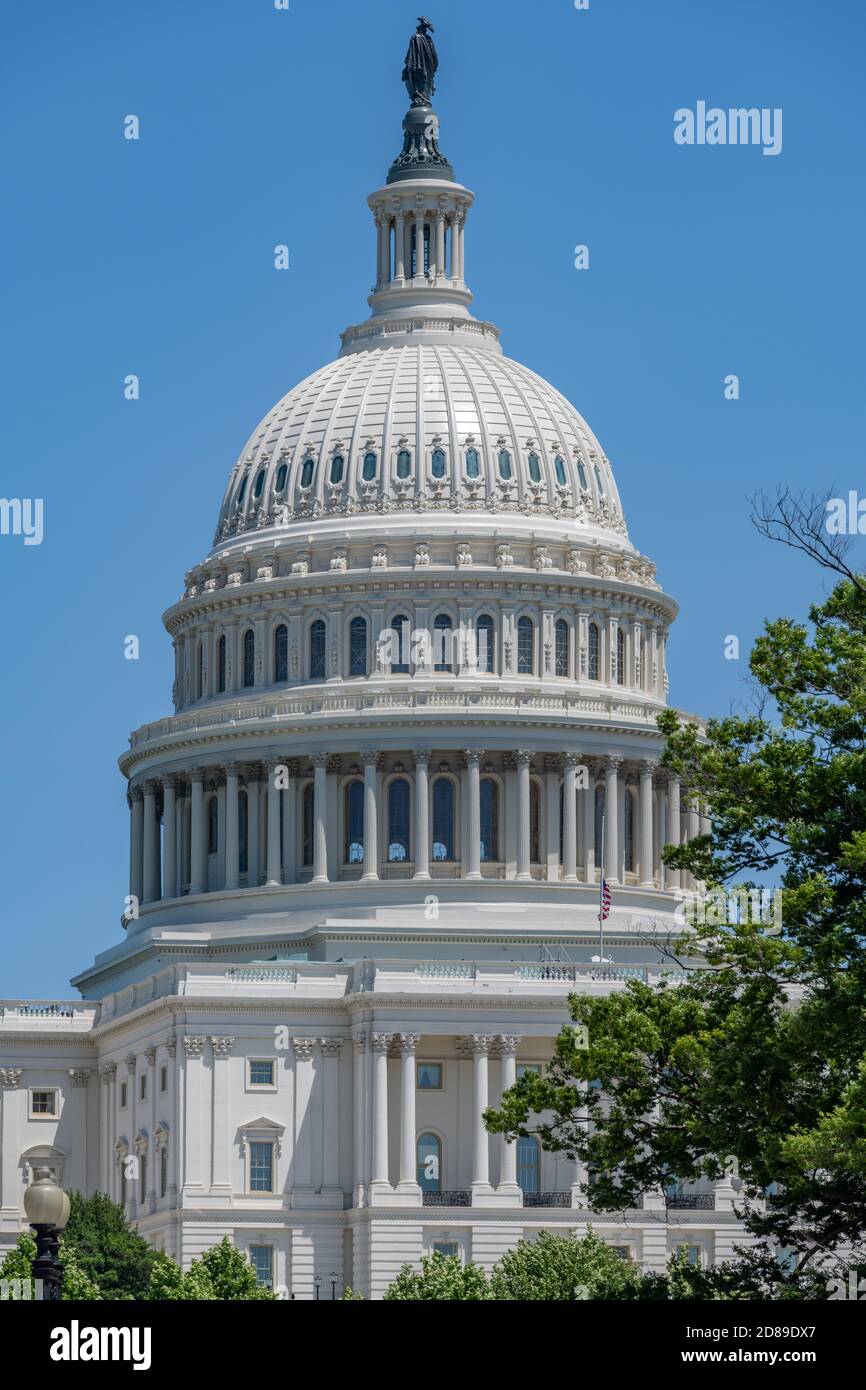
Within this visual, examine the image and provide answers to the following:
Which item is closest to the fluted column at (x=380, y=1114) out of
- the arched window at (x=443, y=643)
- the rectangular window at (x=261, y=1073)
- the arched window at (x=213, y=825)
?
the rectangular window at (x=261, y=1073)

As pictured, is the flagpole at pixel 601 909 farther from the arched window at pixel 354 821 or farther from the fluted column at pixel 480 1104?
the arched window at pixel 354 821

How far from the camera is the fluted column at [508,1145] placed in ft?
462

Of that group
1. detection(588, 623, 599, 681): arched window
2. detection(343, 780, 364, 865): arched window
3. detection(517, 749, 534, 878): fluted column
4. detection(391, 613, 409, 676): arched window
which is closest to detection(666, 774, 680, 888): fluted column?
detection(588, 623, 599, 681): arched window

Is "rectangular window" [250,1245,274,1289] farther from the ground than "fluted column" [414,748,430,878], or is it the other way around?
"fluted column" [414,748,430,878]

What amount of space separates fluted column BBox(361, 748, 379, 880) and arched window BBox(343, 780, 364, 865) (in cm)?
215

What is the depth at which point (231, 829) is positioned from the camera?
166125 millimetres

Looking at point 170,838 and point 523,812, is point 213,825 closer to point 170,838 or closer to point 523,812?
point 170,838

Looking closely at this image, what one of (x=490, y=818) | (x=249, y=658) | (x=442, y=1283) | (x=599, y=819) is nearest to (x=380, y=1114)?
(x=490, y=818)

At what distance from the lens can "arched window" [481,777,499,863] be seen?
164 metres

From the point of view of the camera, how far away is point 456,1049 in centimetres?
14425

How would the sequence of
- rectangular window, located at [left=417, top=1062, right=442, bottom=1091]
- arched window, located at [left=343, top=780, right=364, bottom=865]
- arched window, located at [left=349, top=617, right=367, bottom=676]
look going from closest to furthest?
1. rectangular window, located at [left=417, top=1062, right=442, bottom=1091]
2. arched window, located at [left=343, top=780, right=364, bottom=865]
3. arched window, located at [left=349, top=617, right=367, bottom=676]

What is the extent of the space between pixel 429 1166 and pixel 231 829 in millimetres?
27892

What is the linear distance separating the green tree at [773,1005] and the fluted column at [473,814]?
8563 cm

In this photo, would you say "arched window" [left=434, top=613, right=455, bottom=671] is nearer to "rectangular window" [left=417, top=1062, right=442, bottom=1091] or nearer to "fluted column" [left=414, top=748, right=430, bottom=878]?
"fluted column" [left=414, top=748, right=430, bottom=878]
